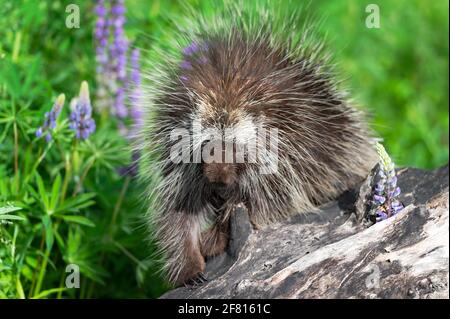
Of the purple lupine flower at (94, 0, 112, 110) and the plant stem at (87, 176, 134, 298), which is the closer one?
the plant stem at (87, 176, 134, 298)

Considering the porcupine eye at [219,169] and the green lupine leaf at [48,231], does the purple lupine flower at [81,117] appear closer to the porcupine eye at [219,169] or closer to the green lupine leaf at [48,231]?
the green lupine leaf at [48,231]

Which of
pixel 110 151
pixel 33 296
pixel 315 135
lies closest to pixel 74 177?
pixel 110 151

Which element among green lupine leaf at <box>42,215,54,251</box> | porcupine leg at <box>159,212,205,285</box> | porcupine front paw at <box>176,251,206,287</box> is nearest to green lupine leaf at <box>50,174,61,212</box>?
green lupine leaf at <box>42,215,54,251</box>

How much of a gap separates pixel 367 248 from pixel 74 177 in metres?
2.47

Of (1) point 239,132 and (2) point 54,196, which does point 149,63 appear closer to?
(2) point 54,196

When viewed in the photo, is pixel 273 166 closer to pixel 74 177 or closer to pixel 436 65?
pixel 74 177

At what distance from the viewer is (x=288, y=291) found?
3949 mm

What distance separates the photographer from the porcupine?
4371mm

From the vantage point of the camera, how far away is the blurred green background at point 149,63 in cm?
572

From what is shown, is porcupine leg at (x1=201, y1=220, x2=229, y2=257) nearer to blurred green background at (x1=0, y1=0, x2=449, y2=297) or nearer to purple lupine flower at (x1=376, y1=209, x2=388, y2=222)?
blurred green background at (x1=0, y1=0, x2=449, y2=297)

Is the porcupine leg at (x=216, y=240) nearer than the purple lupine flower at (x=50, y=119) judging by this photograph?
Yes

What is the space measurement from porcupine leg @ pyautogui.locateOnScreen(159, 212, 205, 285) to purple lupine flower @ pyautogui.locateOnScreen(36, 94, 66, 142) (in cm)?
99

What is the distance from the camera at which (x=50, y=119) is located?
16.9ft

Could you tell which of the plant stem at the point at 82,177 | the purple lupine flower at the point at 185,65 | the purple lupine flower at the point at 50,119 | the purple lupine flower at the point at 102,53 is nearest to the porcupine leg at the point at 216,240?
the purple lupine flower at the point at 185,65
